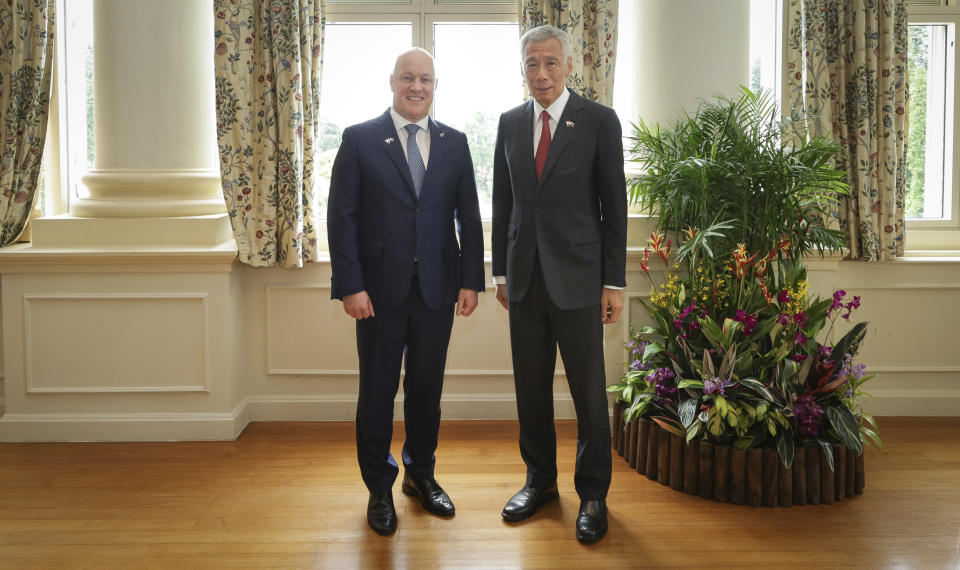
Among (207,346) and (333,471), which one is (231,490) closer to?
(333,471)

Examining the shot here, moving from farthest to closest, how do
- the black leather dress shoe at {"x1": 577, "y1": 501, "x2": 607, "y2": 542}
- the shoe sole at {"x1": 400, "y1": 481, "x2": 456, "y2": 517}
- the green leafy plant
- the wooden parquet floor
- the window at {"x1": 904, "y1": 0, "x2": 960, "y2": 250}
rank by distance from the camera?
the window at {"x1": 904, "y1": 0, "x2": 960, "y2": 250}
the green leafy plant
the shoe sole at {"x1": 400, "y1": 481, "x2": 456, "y2": 517}
the black leather dress shoe at {"x1": 577, "y1": 501, "x2": 607, "y2": 542}
the wooden parquet floor

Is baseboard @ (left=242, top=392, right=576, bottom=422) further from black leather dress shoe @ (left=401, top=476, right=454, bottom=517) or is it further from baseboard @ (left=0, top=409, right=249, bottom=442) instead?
black leather dress shoe @ (left=401, top=476, right=454, bottom=517)

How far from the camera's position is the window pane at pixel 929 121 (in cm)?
444

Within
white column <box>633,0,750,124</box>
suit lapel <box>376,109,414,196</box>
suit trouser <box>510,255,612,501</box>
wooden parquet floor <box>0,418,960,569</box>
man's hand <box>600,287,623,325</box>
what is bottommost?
wooden parquet floor <box>0,418,960,569</box>

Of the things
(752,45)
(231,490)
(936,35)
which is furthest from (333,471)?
(936,35)

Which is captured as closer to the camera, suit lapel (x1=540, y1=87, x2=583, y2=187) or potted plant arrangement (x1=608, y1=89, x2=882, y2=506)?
suit lapel (x1=540, y1=87, x2=583, y2=187)

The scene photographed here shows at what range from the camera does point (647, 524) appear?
9.37ft

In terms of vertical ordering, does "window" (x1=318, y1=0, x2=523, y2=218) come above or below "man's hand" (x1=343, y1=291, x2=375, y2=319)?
above

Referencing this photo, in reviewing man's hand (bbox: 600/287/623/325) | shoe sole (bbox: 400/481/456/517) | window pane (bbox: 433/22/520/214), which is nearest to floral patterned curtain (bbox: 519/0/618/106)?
window pane (bbox: 433/22/520/214)

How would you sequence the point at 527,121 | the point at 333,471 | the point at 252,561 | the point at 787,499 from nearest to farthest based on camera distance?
the point at 252,561, the point at 527,121, the point at 787,499, the point at 333,471

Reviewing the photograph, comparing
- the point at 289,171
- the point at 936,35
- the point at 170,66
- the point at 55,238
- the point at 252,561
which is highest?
the point at 936,35

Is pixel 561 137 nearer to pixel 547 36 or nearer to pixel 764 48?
pixel 547 36

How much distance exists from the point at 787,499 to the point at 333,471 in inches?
71.5

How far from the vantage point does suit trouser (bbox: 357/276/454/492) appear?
9.24 ft
